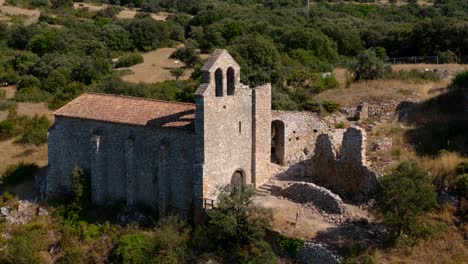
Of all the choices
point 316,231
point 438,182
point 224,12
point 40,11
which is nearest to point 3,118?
point 316,231

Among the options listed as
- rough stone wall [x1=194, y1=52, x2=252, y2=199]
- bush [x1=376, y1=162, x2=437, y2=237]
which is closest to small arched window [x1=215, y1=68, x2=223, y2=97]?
rough stone wall [x1=194, y1=52, x2=252, y2=199]

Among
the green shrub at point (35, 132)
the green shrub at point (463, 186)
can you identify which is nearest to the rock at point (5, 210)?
the green shrub at point (35, 132)

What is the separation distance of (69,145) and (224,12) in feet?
165

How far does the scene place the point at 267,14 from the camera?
79.1 meters

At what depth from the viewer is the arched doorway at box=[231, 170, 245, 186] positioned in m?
27.0

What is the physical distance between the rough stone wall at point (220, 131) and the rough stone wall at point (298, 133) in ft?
14.3

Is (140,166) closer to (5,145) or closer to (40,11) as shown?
(5,145)

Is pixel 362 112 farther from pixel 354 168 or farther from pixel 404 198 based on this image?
pixel 404 198

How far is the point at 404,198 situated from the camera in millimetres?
22188

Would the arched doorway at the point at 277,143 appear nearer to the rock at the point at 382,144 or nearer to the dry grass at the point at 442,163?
the rock at the point at 382,144

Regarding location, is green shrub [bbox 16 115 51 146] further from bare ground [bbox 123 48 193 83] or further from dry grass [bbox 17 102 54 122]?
bare ground [bbox 123 48 193 83]

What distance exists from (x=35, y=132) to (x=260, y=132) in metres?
16.3

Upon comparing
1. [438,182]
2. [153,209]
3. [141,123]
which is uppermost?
[141,123]

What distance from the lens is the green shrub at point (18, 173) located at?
33031 millimetres
